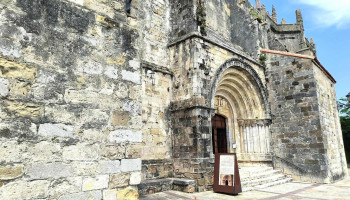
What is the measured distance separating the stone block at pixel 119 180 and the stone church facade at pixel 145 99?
0.01 m

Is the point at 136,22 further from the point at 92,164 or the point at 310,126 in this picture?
the point at 310,126

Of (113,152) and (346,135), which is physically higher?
(346,135)

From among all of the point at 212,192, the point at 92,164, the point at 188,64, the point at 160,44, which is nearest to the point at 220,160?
the point at 212,192

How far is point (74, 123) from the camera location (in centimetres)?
245

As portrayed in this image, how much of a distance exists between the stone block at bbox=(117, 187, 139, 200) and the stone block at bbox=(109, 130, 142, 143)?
54 cm

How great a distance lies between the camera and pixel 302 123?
332 inches

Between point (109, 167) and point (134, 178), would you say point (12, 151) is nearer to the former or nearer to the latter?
point (109, 167)

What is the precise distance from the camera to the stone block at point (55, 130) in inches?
88.6

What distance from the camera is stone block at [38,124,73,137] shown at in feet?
7.38

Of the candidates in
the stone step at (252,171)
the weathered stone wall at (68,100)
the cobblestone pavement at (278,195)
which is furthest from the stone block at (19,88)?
the stone step at (252,171)

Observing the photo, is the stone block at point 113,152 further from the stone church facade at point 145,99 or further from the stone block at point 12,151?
the stone block at point 12,151

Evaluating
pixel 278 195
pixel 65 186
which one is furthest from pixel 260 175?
pixel 65 186

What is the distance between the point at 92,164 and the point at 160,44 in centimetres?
552

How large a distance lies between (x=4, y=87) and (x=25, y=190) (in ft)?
2.94
